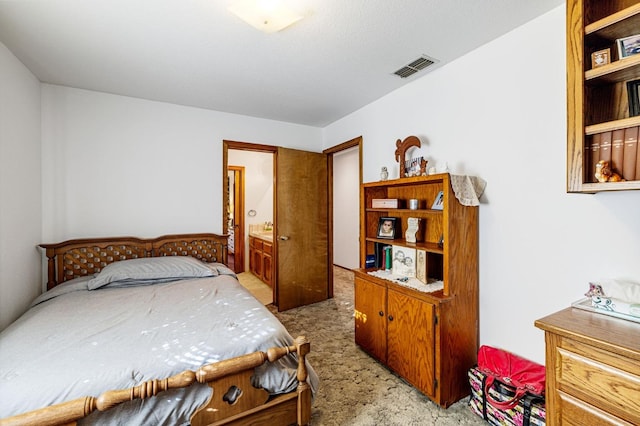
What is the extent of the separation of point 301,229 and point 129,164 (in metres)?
2.15

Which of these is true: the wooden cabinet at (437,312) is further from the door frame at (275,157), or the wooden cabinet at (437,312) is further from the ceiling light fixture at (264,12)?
the ceiling light fixture at (264,12)

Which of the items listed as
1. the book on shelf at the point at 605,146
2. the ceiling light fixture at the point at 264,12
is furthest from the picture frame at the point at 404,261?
the ceiling light fixture at the point at 264,12

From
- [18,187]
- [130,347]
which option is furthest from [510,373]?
[18,187]

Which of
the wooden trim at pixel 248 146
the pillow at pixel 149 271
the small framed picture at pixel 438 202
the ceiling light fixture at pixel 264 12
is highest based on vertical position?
the ceiling light fixture at pixel 264 12

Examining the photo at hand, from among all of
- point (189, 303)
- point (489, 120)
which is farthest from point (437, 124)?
point (189, 303)

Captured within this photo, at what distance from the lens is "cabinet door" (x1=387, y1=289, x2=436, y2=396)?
1937mm

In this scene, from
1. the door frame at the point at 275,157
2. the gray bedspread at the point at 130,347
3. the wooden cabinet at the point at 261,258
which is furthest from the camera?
the wooden cabinet at the point at 261,258

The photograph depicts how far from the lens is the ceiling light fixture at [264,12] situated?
1.57 m

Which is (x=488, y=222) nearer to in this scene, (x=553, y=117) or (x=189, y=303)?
(x=553, y=117)

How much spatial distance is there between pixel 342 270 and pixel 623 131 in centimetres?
498

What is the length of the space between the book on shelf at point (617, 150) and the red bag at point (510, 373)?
1244 mm

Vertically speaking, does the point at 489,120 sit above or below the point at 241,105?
below

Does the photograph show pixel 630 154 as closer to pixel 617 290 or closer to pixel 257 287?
pixel 617 290

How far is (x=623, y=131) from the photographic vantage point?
1.32m
